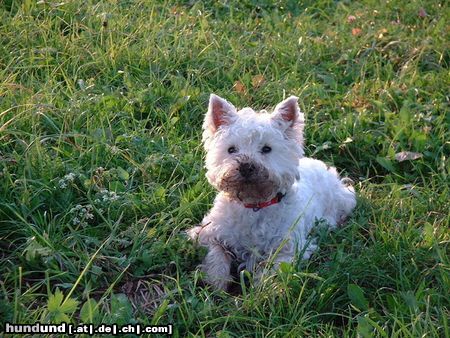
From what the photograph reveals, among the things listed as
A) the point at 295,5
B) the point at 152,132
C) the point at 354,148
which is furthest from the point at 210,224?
the point at 295,5

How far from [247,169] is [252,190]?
159mm

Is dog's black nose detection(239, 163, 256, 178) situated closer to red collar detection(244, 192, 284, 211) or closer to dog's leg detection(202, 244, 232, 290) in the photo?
red collar detection(244, 192, 284, 211)

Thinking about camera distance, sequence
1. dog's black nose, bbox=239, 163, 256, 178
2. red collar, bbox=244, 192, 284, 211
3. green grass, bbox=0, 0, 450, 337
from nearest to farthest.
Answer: green grass, bbox=0, 0, 450, 337, dog's black nose, bbox=239, 163, 256, 178, red collar, bbox=244, 192, 284, 211

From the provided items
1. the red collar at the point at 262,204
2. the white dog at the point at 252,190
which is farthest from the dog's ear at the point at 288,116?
the red collar at the point at 262,204

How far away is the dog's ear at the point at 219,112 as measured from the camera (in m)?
4.14

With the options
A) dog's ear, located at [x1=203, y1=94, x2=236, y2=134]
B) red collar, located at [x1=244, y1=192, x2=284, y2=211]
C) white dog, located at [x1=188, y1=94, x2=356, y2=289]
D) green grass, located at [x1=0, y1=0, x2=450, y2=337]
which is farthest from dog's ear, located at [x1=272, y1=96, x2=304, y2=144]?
green grass, located at [x1=0, y1=0, x2=450, y2=337]

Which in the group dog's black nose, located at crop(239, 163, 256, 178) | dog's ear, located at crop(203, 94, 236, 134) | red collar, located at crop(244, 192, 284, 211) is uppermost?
dog's ear, located at crop(203, 94, 236, 134)

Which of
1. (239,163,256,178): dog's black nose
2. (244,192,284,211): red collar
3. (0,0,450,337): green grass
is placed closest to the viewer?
(0,0,450,337): green grass

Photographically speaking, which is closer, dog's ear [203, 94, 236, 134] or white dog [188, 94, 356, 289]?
white dog [188, 94, 356, 289]

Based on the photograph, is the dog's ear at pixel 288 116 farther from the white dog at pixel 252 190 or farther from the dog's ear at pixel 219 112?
the dog's ear at pixel 219 112

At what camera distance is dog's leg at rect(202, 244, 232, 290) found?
388 centimetres

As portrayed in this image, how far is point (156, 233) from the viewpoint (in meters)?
4.07

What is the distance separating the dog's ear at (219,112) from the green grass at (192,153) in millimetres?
548

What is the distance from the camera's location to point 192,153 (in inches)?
193
